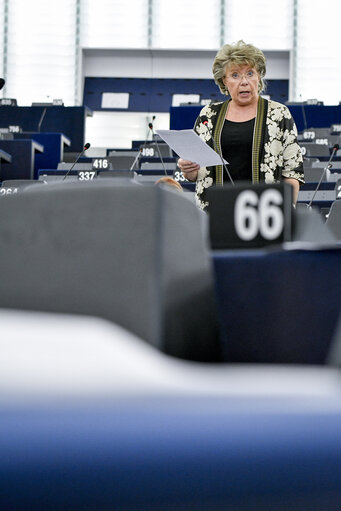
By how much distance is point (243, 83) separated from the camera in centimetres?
182

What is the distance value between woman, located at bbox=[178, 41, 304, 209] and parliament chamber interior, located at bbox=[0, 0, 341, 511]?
583 millimetres

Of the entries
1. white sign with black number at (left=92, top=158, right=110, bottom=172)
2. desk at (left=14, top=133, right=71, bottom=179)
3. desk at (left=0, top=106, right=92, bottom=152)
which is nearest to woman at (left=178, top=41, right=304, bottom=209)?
white sign with black number at (left=92, top=158, right=110, bottom=172)

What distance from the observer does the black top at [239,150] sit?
1.80m

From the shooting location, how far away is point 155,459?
19cm

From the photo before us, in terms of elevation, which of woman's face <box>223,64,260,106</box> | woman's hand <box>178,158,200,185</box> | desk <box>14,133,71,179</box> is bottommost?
woman's hand <box>178,158,200,185</box>

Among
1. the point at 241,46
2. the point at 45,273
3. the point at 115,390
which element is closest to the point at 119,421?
the point at 115,390

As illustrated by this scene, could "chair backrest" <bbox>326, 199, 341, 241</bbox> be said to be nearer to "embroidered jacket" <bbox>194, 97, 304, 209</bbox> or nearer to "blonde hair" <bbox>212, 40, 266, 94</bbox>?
"embroidered jacket" <bbox>194, 97, 304, 209</bbox>

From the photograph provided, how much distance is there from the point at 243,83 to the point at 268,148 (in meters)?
0.19

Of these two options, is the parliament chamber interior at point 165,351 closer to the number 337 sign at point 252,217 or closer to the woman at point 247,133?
the number 337 sign at point 252,217

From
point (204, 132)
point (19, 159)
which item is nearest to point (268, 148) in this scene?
point (204, 132)

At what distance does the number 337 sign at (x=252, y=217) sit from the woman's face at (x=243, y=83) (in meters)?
1.19

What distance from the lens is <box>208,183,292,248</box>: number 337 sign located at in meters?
0.67

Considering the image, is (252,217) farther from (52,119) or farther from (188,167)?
(52,119)

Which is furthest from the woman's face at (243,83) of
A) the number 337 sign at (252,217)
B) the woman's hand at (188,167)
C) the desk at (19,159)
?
the desk at (19,159)
